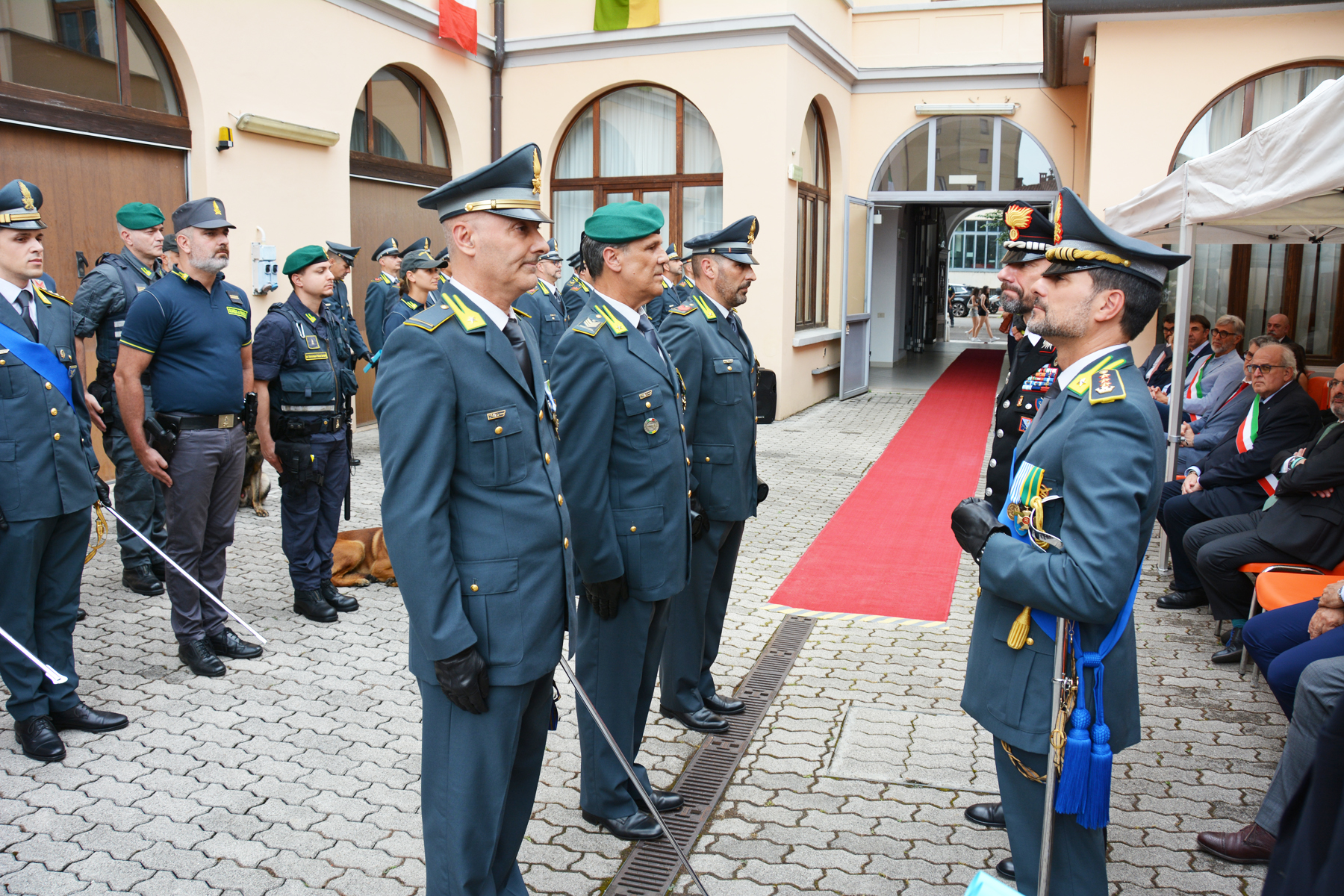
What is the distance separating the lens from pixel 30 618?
385 cm

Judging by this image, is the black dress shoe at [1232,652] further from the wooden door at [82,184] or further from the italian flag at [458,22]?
the italian flag at [458,22]

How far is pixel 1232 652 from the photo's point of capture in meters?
4.94

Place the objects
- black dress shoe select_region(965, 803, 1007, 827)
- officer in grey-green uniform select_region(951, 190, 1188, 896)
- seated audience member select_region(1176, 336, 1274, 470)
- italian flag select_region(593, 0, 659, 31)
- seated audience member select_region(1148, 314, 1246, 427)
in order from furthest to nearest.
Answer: italian flag select_region(593, 0, 659, 31)
seated audience member select_region(1148, 314, 1246, 427)
seated audience member select_region(1176, 336, 1274, 470)
black dress shoe select_region(965, 803, 1007, 827)
officer in grey-green uniform select_region(951, 190, 1188, 896)

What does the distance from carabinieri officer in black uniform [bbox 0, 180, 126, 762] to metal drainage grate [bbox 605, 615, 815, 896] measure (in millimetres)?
2268

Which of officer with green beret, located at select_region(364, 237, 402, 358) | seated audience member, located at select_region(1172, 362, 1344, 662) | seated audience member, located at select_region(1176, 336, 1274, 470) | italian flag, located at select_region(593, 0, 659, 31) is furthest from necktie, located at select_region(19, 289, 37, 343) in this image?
italian flag, located at select_region(593, 0, 659, 31)

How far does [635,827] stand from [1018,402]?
2.90 metres

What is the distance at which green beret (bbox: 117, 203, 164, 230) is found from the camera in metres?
6.03

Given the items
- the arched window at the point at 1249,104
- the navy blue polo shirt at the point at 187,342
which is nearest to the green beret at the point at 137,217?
the navy blue polo shirt at the point at 187,342

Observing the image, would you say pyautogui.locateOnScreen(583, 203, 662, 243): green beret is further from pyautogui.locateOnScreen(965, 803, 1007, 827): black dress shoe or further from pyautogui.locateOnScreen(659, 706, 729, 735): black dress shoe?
pyautogui.locateOnScreen(965, 803, 1007, 827): black dress shoe

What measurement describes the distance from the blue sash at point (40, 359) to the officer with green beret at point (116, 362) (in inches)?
72.2

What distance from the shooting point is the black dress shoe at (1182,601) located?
5.77 m

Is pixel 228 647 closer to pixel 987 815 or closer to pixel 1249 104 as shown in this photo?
pixel 987 815

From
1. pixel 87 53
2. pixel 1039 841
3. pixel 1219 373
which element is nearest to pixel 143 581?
pixel 87 53

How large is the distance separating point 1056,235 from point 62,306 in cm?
386
